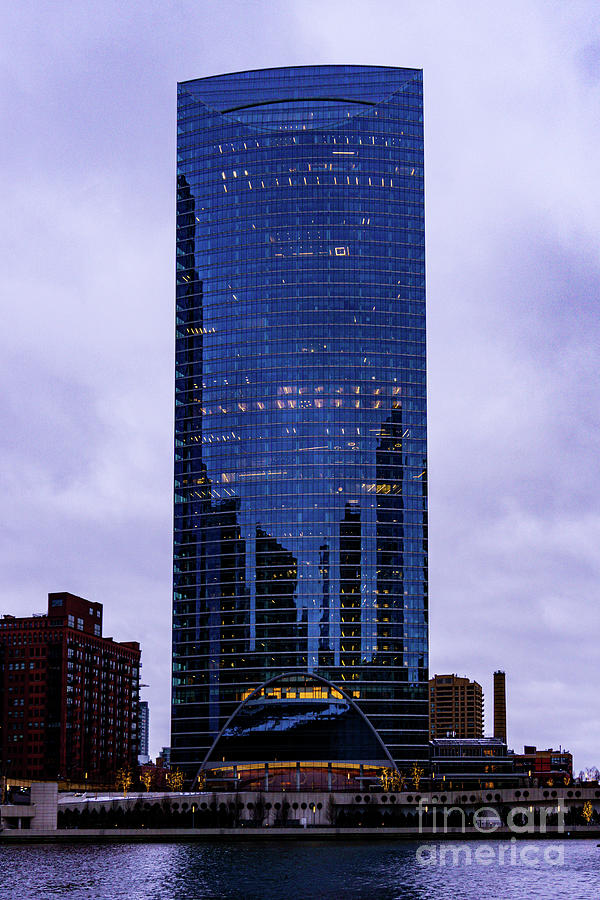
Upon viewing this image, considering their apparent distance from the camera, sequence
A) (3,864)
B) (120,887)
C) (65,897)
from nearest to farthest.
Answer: (65,897), (120,887), (3,864)

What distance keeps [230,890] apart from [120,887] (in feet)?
40.6

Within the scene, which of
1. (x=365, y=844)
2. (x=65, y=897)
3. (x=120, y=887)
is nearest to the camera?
(x=65, y=897)

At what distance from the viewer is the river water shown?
122 metres

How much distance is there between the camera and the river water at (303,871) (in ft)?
400

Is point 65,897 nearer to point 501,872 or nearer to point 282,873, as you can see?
point 282,873

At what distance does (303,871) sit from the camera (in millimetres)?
142875

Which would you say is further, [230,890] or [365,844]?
[365,844]

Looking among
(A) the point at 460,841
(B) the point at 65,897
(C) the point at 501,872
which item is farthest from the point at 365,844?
(B) the point at 65,897

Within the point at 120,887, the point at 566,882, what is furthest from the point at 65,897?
the point at 566,882

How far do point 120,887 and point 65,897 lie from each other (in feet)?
38.6

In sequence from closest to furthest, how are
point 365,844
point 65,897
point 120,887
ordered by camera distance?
point 65,897
point 120,887
point 365,844

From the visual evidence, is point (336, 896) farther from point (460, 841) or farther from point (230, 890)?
point (460, 841)

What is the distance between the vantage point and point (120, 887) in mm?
128125

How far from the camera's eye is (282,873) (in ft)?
465
